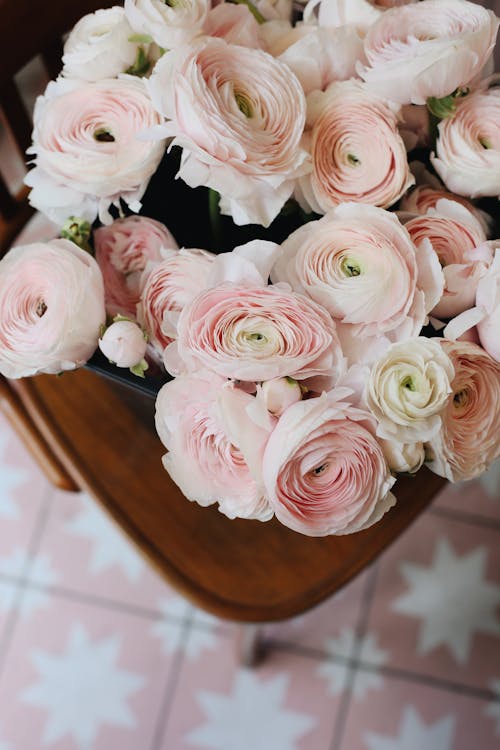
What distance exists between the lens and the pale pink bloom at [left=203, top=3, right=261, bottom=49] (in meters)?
0.53

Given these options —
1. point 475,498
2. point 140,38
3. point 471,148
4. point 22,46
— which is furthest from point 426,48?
point 475,498

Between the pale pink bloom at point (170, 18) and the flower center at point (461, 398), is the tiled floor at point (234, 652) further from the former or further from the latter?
the pale pink bloom at point (170, 18)

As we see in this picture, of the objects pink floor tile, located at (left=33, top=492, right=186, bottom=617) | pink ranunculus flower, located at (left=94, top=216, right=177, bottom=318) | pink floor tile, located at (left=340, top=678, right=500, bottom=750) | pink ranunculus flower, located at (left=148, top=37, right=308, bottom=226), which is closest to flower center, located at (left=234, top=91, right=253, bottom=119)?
pink ranunculus flower, located at (left=148, top=37, right=308, bottom=226)

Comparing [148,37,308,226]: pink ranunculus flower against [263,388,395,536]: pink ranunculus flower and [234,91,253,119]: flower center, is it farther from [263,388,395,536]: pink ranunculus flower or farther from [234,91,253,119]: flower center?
[263,388,395,536]: pink ranunculus flower

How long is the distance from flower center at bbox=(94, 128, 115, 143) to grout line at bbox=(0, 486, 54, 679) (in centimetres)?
80

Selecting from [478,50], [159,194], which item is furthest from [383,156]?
[159,194]

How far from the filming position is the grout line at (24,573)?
1.19 meters

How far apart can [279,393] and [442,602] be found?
33.2 inches

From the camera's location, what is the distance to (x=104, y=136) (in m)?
0.57

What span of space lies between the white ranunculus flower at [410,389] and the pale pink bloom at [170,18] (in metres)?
0.24

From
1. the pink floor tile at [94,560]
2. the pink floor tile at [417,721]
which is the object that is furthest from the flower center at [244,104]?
the pink floor tile at [417,721]

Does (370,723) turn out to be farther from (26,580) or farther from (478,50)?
(478,50)

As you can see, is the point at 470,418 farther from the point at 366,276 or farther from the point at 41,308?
the point at 41,308

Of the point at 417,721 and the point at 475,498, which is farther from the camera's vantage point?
the point at 475,498
